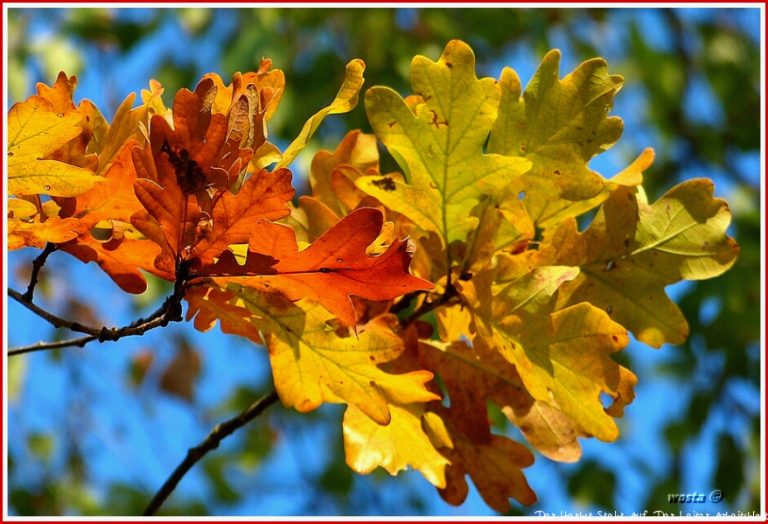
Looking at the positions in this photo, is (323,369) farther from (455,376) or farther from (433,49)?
(433,49)

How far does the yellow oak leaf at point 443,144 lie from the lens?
72 cm

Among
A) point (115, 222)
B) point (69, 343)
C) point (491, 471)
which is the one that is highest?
point (115, 222)

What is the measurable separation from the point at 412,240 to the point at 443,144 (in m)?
0.08

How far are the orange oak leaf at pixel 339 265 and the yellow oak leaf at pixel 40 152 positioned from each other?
124mm

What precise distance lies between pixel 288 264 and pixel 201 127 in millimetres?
107

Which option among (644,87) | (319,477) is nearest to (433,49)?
(644,87)

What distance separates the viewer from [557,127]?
74 centimetres

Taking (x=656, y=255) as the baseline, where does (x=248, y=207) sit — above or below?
above

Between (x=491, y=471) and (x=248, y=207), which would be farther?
(x=491, y=471)

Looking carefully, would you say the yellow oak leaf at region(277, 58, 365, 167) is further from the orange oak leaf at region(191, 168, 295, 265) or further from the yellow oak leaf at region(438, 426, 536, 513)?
the yellow oak leaf at region(438, 426, 536, 513)

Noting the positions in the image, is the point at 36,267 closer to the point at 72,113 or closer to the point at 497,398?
the point at 72,113

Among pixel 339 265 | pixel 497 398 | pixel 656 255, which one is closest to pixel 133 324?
pixel 339 265

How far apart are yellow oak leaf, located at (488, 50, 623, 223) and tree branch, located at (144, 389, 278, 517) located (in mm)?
273

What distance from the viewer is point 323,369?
27.2 inches
